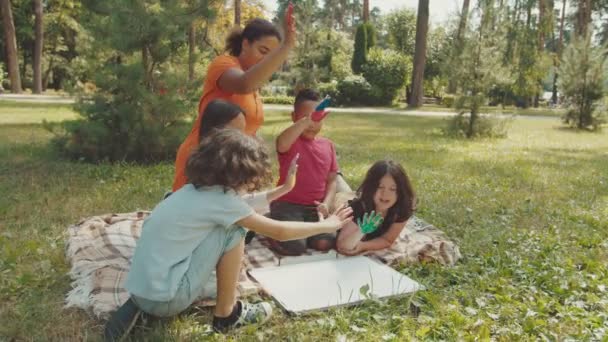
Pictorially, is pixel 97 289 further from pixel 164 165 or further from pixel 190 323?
pixel 164 165

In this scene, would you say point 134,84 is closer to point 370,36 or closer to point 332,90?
point 332,90

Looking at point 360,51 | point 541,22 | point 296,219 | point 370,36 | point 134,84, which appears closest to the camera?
point 296,219

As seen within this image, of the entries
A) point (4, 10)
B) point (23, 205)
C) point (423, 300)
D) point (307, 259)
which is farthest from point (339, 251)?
point (4, 10)

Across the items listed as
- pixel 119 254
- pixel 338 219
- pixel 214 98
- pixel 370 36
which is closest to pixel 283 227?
pixel 338 219

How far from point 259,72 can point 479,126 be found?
10154mm

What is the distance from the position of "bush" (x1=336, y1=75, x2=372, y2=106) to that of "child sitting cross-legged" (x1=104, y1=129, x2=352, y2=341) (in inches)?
879

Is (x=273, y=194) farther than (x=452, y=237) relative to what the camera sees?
No

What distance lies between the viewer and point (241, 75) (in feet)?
9.89

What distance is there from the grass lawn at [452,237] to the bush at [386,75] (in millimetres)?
16720

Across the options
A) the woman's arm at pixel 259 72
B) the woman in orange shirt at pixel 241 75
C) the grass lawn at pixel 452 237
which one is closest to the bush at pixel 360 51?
the grass lawn at pixel 452 237

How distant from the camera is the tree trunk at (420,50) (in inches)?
777

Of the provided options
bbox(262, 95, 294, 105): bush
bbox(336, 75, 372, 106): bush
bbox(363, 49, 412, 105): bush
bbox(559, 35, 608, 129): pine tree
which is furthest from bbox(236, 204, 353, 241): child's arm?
bbox(363, 49, 412, 105): bush

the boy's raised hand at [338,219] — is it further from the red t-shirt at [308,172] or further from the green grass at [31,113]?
the green grass at [31,113]

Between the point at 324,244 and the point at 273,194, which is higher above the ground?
the point at 273,194
